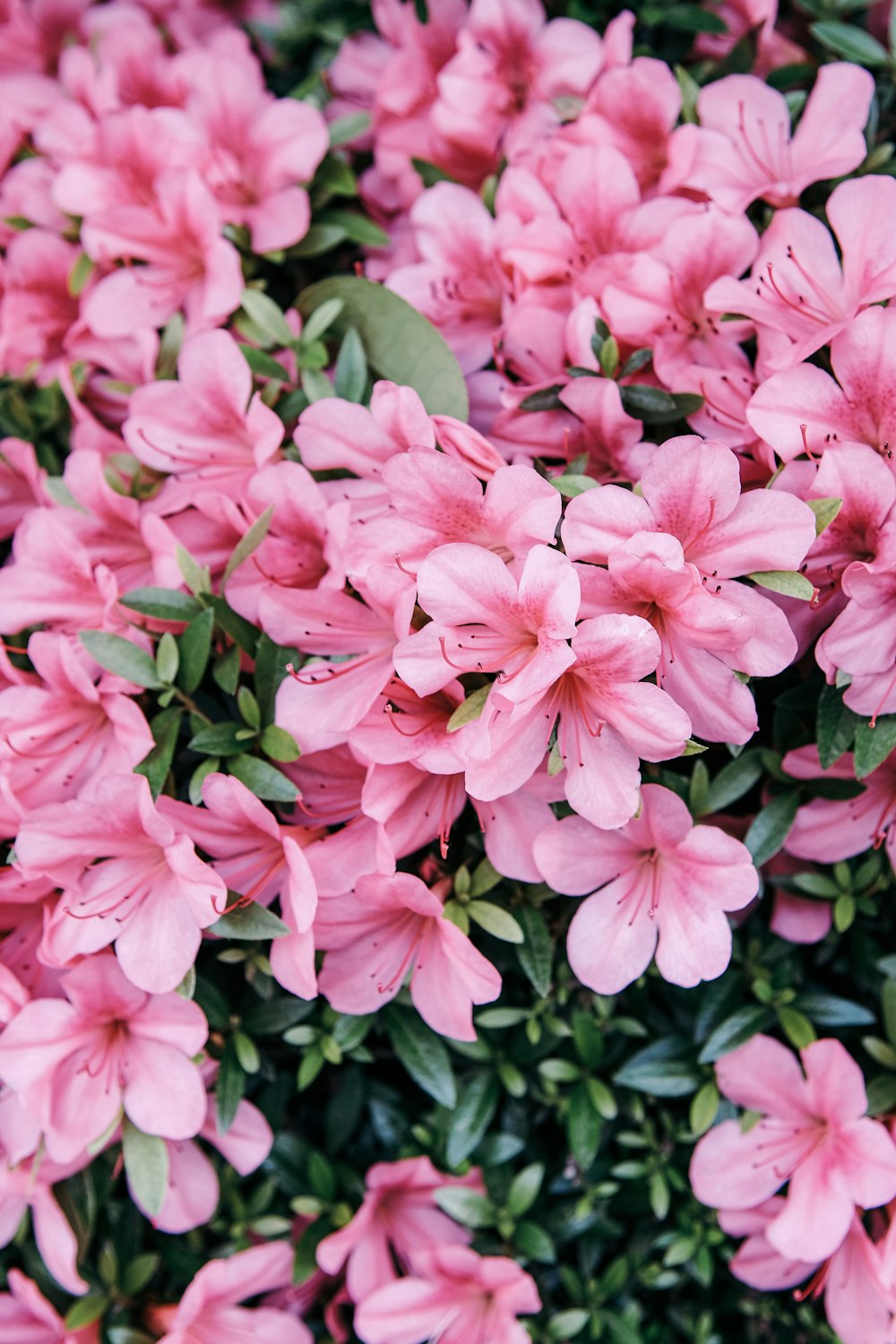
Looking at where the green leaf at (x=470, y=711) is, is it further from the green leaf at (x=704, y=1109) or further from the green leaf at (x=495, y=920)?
the green leaf at (x=704, y=1109)

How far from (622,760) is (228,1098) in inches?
24.8

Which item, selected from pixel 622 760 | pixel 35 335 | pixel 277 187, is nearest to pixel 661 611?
pixel 622 760

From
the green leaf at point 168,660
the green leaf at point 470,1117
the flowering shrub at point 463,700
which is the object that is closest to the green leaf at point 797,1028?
the flowering shrub at point 463,700

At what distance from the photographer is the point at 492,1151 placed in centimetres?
138

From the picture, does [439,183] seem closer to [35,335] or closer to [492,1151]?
[35,335]

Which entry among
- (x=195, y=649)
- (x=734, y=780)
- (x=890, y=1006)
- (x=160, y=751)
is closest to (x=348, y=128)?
(x=195, y=649)

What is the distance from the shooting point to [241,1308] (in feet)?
4.60

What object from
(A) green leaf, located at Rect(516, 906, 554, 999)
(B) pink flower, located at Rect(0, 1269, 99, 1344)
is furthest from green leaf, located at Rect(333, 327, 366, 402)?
(B) pink flower, located at Rect(0, 1269, 99, 1344)

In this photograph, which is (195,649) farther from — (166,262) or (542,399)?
(166,262)

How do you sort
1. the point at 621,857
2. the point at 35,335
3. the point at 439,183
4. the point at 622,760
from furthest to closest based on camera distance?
the point at 35,335
the point at 439,183
the point at 621,857
the point at 622,760

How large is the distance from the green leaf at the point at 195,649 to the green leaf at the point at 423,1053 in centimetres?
45

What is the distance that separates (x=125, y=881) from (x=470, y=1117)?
498 millimetres

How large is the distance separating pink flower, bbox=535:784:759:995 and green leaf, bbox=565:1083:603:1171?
242 mm

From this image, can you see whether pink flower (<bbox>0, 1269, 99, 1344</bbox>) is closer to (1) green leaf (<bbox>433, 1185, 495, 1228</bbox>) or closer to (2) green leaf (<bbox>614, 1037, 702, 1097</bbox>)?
(1) green leaf (<bbox>433, 1185, 495, 1228</bbox>)
